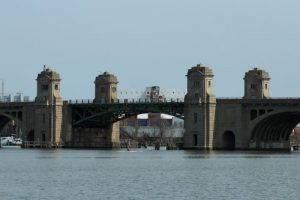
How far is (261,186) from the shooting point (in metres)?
87.6

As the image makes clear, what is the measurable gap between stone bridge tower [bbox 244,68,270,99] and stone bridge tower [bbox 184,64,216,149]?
9.05m

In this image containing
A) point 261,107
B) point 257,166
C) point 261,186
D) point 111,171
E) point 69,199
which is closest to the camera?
point 69,199

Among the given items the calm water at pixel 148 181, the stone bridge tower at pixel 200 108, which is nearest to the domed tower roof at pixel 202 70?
the stone bridge tower at pixel 200 108

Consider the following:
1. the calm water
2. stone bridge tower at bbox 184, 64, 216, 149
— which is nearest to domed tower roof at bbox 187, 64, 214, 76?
stone bridge tower at bbox 184, 64, 216, 149

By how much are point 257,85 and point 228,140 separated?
12.0 m

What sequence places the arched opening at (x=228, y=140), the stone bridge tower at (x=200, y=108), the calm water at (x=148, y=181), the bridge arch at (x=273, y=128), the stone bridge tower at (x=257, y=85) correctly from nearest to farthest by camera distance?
1. the calm water at (x=148, y=181)
2. the bridge arch at (x=273, y=128)
3. the stone bridge tower at (x=200, y=108)
4. the arched opening at (x=228, y=140)
5. the stone bridge tower at (x=257, y=85)

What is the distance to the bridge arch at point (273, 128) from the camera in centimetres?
18350

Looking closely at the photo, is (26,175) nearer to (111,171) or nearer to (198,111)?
(111,171)

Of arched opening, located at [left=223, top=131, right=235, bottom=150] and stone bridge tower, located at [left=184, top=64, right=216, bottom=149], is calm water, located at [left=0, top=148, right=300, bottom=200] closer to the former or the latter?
stone bridge tower, located at [left=184, top=64, right=216, bottom=149]

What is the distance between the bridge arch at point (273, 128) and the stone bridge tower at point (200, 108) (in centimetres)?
861

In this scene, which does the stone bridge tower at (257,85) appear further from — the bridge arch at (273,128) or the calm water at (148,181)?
the calm water at (148,181)

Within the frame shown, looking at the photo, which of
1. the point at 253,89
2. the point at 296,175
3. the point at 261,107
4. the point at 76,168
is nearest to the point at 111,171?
Result: the point at 76,168

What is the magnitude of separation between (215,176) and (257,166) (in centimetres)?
2233

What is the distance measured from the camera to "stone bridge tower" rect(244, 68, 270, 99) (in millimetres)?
197375
